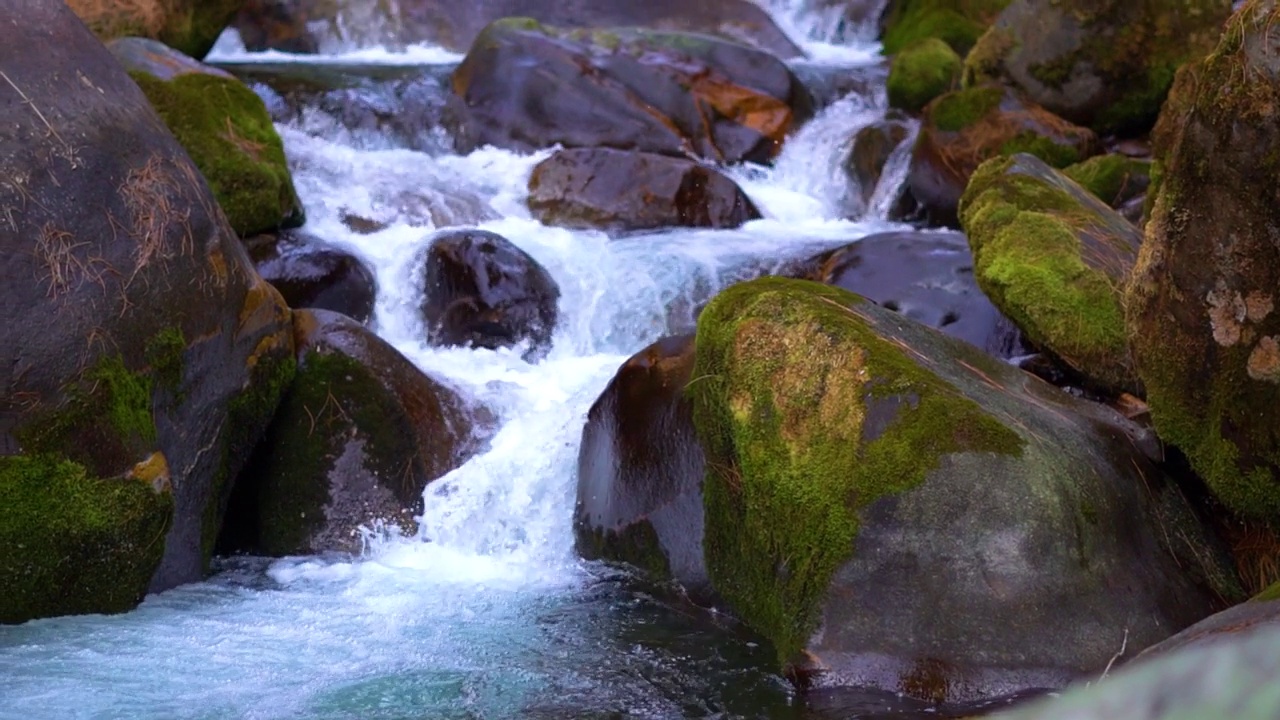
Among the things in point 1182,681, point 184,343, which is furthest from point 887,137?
point 1182,681

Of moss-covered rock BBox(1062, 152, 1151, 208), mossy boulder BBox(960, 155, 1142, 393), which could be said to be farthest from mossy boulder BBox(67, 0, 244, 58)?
moss-covered rock BBox(1062, 152, 1151, 208)

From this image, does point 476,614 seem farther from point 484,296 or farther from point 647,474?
point 484,296

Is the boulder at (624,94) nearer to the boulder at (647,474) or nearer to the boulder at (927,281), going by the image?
the boulder at (927,281)

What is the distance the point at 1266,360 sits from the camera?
14.5ft

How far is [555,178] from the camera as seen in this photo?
36.2ft

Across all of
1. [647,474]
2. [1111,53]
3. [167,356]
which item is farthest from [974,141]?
[167,356]

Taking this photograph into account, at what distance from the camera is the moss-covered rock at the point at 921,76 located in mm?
13508

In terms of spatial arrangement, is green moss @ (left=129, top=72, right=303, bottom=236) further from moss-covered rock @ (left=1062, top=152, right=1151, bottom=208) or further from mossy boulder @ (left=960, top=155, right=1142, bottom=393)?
moss-covered rock @ (left=1062, top=152, right=1151, bottom=208)

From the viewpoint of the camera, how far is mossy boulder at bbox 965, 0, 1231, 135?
11336 millimetres

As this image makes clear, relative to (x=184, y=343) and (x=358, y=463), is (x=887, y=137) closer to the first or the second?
(x=358, y=463)

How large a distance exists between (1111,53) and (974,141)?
171 cm

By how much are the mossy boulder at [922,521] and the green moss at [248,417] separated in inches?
94.2

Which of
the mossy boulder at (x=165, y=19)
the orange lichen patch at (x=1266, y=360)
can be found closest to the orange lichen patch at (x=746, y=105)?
the mossy boulder at (x=165, y=19)

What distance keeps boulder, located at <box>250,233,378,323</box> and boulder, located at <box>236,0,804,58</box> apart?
26.2ft
